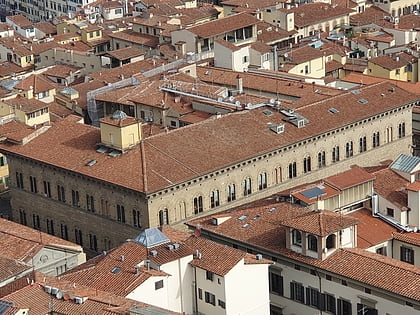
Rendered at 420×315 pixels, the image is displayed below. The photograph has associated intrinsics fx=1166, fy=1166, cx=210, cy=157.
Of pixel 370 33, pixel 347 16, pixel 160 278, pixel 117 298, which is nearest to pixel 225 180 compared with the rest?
pixel 160 278

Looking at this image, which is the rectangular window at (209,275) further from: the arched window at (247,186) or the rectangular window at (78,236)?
the rectangular window at (78,236)

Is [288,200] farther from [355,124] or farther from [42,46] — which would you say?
[42,46]

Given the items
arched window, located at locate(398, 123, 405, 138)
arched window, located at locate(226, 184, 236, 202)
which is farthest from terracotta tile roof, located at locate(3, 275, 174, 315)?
arched window, located at locate(398, 123, 405, 138)

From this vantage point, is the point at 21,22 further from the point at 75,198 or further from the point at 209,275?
the point at 209,275

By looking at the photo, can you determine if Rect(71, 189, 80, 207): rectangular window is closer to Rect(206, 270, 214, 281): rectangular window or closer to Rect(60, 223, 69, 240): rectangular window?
Rect(60, 223, 69, 240): rectangular window

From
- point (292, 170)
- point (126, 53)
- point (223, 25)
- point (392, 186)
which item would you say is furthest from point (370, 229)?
point (126, 53)

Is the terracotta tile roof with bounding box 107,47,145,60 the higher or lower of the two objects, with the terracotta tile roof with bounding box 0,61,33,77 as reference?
higher

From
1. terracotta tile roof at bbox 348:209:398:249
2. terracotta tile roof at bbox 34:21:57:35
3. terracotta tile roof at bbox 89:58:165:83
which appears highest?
terracotta tile roof at bbox 348:209:398:249
